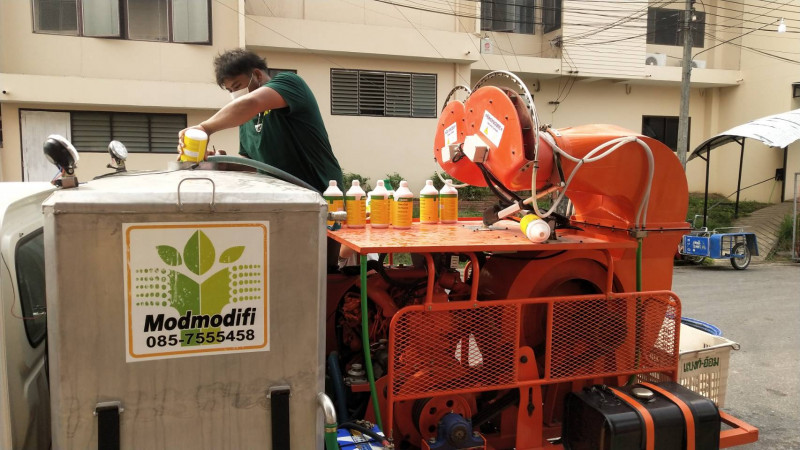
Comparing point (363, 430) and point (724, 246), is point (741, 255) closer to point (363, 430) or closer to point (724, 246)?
point (724, 246)

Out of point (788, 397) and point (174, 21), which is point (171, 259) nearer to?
Answer: point (788, 397)

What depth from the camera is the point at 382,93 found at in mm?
15211

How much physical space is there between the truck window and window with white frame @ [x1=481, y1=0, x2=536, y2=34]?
17.1 m

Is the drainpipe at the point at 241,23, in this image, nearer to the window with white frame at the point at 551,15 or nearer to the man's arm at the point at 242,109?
the window with white frame at the point at 551,15

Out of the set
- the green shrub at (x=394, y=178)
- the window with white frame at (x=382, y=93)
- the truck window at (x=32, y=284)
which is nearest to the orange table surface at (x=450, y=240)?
the truck window at (x=32, y=284)

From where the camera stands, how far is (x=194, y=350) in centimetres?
177

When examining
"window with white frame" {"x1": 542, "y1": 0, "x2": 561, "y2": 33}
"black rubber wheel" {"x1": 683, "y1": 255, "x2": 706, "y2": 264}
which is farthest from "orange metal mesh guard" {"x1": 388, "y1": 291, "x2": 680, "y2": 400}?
"window with white frame" {"x1": 542, "y1": 0, "x2": 561, "y2": 33}

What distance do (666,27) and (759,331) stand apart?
55.0ft

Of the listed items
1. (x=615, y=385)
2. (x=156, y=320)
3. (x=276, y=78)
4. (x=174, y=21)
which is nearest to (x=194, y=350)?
(x=156, y=320)

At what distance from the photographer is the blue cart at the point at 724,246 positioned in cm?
1108

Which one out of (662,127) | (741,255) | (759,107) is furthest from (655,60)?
(741,255)

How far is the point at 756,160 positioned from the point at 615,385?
19.9 meters

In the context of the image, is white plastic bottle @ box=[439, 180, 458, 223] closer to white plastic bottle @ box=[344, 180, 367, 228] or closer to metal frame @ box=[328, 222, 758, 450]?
metal frame @ box=[328, 222, 758, 450]

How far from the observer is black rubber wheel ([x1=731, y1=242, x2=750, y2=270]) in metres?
11.3
